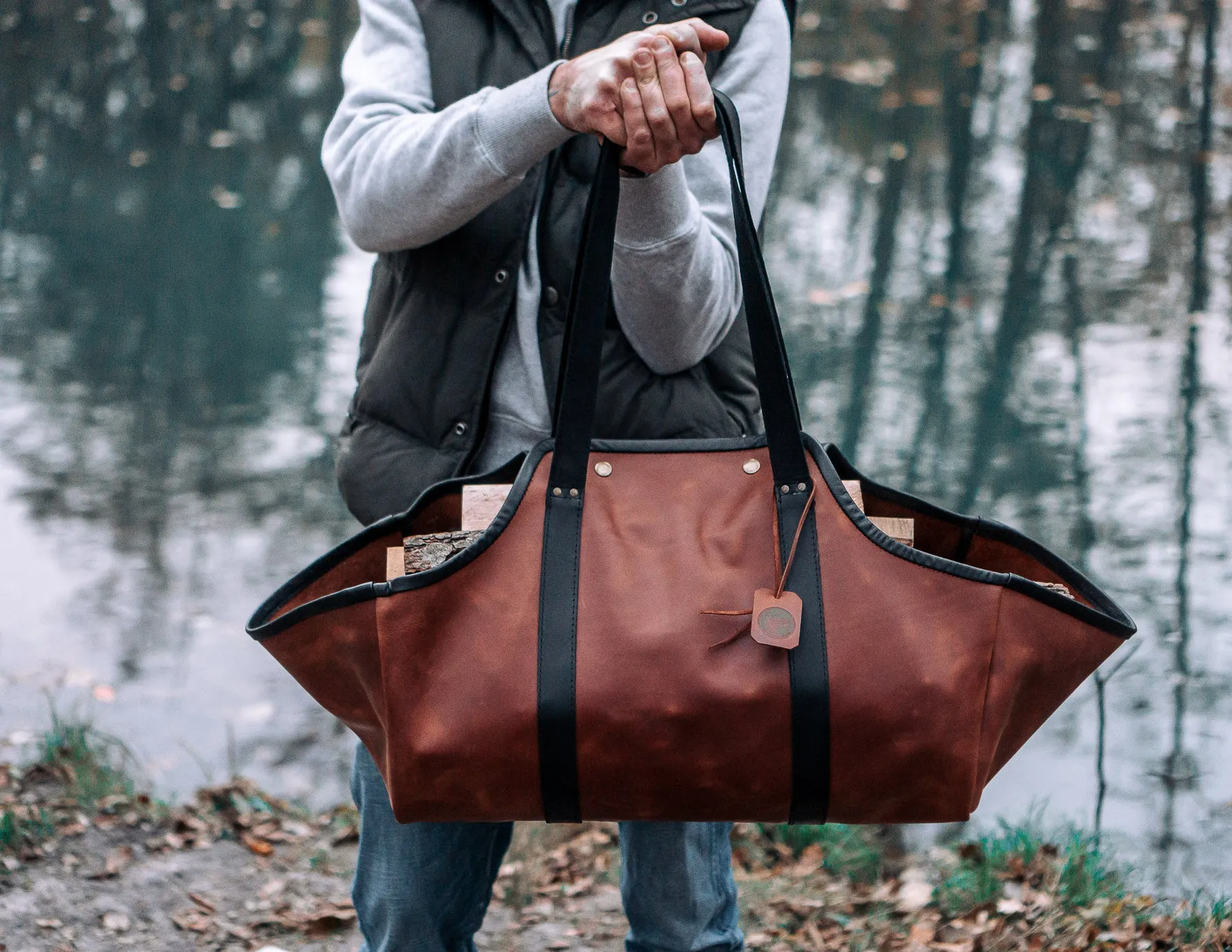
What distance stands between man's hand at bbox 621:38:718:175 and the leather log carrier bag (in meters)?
0.04

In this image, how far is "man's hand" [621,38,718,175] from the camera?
4.86ft

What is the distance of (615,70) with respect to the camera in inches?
58.9

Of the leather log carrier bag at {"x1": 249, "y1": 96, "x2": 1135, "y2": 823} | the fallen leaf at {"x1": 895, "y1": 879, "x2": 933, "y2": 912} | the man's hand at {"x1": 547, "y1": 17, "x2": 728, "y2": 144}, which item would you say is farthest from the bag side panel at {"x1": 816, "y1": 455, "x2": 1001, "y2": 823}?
the fallen leaf at {"x1": 895, "y1": 879, "x2": 933, "y2": 912}

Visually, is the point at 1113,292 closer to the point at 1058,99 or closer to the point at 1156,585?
the point at 1156,585

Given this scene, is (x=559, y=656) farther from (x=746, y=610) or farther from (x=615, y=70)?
(x=615, y=70)

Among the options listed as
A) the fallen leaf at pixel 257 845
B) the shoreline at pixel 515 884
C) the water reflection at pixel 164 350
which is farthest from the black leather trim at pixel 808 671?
the water reflection at pixel 164 350

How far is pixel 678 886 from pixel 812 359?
12.3 ft

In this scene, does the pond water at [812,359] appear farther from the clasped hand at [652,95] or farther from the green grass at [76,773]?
the clasped hand at [652,95]

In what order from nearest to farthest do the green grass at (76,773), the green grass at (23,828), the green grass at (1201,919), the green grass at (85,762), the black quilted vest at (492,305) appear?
the black quilted vest at (492,305) < the green grass at (1201,919) < the green grass at (23,828) < the green grass at (76,773) < the green grass at (85,762)

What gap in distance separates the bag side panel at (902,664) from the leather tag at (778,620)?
4 cm

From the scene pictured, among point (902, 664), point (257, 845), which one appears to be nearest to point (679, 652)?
point (902, 664)

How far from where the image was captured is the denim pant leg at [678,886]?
6.55ft

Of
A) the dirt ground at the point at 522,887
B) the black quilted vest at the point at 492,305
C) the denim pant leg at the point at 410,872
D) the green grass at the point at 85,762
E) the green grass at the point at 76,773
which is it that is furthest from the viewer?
the green grass at the point at 85,762

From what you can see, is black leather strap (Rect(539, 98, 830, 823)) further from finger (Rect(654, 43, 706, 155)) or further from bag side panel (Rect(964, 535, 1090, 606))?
bag side panel (Rect(964, 535, 1090, 606))
